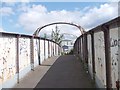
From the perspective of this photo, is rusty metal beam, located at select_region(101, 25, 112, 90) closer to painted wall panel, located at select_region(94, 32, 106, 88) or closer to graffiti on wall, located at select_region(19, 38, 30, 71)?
painted wall panel, located at select_region(94, 32, 106, 88)

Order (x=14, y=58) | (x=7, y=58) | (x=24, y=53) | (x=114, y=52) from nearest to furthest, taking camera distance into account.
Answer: (x=114, y=52) < (x=7, y=58) < (x=14, y=58) < (x=24, y=53)

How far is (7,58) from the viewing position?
11469 millimetres

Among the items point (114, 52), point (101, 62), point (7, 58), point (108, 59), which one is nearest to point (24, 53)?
point (7, 58)

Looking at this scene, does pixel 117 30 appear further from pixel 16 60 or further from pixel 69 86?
pixel 16 60

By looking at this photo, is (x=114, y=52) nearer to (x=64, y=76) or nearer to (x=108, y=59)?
(x=108, y=59)

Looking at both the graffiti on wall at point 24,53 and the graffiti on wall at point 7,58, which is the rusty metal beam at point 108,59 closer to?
the graffiti on wall at point 7,58

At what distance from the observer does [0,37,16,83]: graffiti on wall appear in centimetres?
1050

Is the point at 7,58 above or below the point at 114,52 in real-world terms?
below

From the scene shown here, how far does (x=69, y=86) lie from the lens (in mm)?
11383

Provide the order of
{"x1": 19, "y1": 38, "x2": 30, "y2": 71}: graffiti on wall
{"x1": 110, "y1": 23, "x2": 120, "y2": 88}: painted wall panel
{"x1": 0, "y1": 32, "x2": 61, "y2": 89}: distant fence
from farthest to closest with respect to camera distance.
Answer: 1. {"x1": 19, "y1": 38, "x2": 30, "y2": 71}: graffiti on wall
2. {"x1": 0, "y1": 32, "x2": 61, "y2": 89}: distant fence
3. {"x1": 110, "y1": 23, "x2": 120, "y2": 88}: painted wall panel

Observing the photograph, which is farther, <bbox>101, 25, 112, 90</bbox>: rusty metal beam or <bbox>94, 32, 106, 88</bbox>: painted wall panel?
<bbox>94, 32, 106, 88</bbox>: painted wall panel

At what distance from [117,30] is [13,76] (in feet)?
24.3

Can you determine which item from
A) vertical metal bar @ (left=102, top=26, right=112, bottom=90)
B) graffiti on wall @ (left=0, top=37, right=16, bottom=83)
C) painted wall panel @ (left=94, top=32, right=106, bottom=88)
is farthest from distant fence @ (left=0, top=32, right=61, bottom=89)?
vertical metal bar @ (left=102, top=26, right=112, bottom=90)

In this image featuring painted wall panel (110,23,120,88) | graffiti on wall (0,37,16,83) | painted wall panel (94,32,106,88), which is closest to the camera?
painted wall panel (110,23,120,88)
